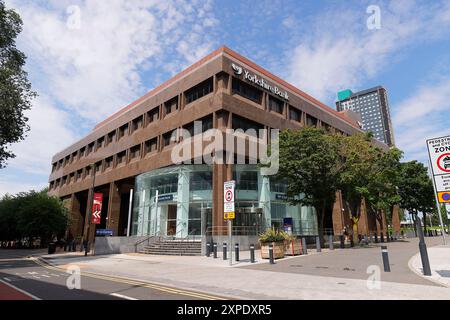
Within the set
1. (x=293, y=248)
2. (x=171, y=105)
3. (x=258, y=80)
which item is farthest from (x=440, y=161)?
(x=171, y=105)

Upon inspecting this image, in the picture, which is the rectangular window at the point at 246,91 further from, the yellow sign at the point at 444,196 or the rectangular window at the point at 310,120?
the yellow sign at the point at 444,196

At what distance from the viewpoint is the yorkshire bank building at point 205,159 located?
31.0 metres

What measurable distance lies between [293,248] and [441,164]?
483 inches

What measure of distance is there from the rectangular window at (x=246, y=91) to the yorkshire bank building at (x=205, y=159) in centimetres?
1

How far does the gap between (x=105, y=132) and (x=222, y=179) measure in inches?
1286

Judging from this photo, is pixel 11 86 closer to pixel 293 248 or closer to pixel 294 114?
pixel 293 248

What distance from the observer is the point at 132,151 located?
153 ft

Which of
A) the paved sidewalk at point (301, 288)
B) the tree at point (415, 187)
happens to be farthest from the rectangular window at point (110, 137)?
the tree at point (415, 187)

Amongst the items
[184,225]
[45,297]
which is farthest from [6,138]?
[45,297]

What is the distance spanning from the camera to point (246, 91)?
36750 mm

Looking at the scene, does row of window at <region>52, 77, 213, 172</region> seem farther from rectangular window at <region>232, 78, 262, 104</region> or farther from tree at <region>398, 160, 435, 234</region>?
tree at <region>398, 160, 435, 234</region>

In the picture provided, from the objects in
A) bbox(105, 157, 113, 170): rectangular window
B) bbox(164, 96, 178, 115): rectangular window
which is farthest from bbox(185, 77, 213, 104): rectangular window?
bbox(105, 157, 113, 170): rectangular window
